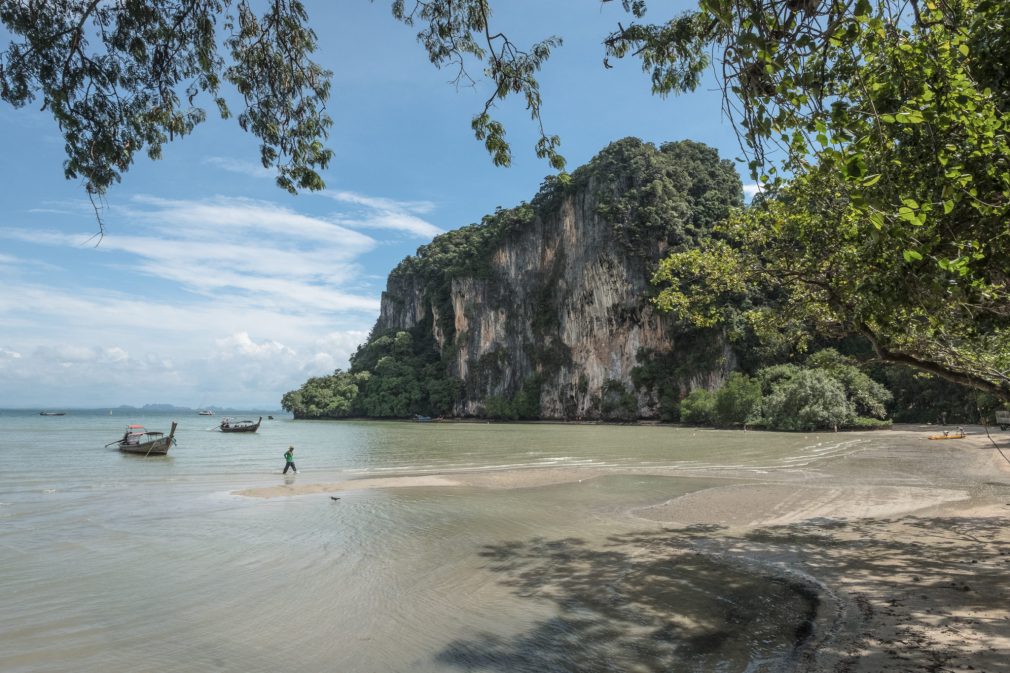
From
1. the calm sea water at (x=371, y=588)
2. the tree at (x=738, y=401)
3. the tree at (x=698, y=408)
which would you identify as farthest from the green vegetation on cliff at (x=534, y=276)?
the calm sea water at (x=371, y=588)

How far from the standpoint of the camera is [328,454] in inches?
1148

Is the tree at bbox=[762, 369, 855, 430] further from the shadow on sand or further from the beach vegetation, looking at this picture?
the shadow on sand

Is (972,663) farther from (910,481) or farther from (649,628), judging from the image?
(910,481)

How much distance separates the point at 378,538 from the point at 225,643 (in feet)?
15.2

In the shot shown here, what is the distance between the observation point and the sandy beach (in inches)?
192

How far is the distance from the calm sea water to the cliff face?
46.5 meters

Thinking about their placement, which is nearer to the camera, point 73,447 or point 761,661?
point 761,661

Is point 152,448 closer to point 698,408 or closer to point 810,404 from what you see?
point 810,404

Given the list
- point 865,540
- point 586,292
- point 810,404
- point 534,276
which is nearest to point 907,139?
point 865,540

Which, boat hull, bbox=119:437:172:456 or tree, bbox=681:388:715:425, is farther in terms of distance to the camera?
tree, bbox=681:388:715:425

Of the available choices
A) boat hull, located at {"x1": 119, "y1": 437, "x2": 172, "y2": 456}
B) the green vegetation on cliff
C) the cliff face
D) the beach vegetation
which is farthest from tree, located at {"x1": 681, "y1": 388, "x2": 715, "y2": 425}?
boat hull, located at {"x1": 119, "y1": 437, "x2": 172, "y2": 456}

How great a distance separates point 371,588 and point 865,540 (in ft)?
24.7

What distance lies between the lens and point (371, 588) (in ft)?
25.0

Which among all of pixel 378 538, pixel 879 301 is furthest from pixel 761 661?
pixel 378 538
